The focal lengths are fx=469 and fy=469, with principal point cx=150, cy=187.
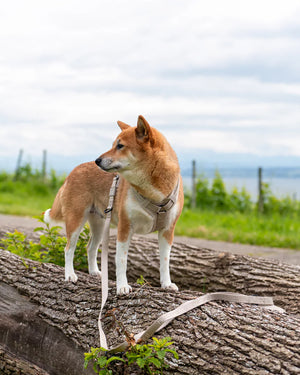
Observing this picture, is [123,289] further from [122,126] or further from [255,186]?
[255,186]

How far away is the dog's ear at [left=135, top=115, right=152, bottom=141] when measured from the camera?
12.2 feet

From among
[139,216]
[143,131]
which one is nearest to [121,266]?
[139,216]

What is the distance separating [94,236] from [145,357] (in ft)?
6.99

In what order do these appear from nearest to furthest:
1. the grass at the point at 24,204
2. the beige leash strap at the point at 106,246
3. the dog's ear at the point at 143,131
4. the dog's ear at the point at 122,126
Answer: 1. the dog's ear at the point at 143,131
2. the beige leash strap at the point at 106,246
3. the dog's ear at the point at 122,126
4. the grass at the point at 24,204

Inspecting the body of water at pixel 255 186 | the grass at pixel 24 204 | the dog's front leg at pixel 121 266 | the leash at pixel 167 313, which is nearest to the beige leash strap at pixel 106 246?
the leash at pixel 167 313

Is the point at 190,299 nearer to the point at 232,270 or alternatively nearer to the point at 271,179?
the point at 232,270

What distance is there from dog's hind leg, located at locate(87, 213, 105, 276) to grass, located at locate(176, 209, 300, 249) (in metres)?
5.44

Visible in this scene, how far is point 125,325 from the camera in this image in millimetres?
3766

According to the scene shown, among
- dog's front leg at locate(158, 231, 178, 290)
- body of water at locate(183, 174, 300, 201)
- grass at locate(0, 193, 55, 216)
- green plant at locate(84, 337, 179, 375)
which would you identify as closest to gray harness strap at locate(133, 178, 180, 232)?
dog's front leg at locate(158, 231, 178, 290)

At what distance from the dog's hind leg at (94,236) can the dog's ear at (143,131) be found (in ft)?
4.87

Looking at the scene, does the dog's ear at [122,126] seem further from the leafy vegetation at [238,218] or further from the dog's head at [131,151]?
the leafy vegetation at [238,218]

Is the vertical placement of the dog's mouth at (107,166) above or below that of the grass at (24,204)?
above

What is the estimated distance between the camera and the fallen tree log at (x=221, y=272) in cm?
536

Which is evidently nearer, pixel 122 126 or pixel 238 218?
pixel 122 126
